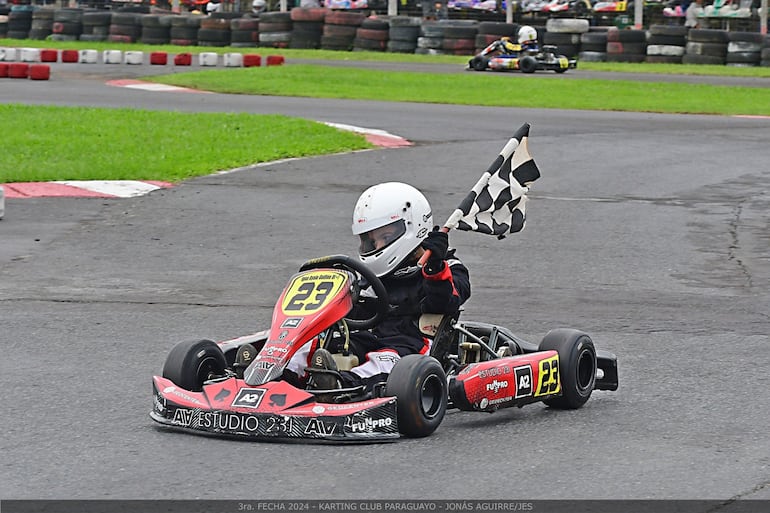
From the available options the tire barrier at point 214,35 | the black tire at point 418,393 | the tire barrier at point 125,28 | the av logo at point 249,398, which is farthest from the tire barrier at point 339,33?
the av logo at point 249,398

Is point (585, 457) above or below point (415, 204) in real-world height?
below

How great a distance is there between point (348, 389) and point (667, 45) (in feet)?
93.1

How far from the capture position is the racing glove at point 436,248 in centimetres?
536

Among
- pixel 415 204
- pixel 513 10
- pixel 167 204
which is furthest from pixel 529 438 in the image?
pixel 513 10

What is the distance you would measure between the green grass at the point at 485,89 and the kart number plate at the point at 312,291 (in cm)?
1670

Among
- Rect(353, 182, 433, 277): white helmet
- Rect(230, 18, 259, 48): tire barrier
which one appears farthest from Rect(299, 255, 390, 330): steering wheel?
Rect(230, 18, 259, 48): tire barrier

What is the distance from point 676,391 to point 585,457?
1.26 metres

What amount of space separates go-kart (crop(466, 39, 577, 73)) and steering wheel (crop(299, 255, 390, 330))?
24.7 meters

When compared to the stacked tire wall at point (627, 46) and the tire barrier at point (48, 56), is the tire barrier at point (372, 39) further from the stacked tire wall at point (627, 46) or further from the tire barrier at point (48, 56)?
the tire barrier at point (48, 56)

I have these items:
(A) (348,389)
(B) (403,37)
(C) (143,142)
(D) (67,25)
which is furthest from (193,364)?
(D) (67,25)

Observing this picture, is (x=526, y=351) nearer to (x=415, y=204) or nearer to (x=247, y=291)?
(x=415, y=204)

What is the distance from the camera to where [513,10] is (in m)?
38.6

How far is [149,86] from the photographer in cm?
2417

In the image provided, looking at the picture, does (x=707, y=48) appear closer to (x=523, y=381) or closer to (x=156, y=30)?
(x=156, y=30)
